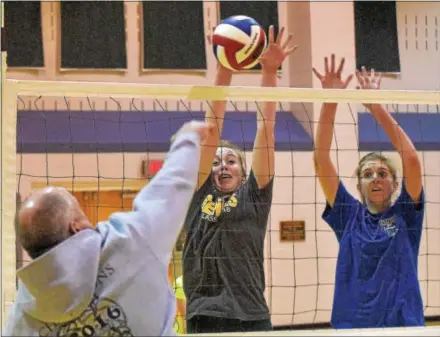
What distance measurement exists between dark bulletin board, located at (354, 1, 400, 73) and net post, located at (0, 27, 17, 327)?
6050mm

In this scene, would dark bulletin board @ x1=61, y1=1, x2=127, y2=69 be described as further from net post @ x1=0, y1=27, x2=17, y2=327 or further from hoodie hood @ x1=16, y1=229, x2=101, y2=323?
hoodie hood @ x1=16, y1=229, x2=101, y2=323

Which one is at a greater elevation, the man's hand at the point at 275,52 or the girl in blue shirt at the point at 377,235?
the man's hand at the point at 275,52

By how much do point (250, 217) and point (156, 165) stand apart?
4.34m

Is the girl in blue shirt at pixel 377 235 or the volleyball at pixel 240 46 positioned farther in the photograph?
the volleyball at pixel 240 46

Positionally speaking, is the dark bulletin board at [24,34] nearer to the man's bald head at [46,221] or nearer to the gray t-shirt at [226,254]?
the gray t-shirt at [226,254]

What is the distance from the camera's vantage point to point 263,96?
265 cm

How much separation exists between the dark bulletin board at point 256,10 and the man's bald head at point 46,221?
20.6 ft

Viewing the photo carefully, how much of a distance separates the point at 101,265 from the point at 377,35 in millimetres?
7011

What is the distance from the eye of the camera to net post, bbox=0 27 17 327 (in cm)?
244

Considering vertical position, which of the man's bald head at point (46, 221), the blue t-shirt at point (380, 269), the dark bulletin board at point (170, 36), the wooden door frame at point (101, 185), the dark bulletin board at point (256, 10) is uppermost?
the dark bulletin board at point (256, 10)

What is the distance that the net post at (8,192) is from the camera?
244cm

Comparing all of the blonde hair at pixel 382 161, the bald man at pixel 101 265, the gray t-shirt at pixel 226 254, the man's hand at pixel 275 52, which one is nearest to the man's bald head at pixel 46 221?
the bald man at pixel 101 265

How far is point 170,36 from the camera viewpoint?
24.7 ft

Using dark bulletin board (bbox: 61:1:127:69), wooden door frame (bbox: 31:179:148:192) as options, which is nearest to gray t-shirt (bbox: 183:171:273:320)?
wooden door frame (bbox: 31:179:148:192)
